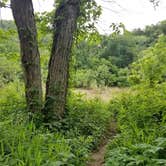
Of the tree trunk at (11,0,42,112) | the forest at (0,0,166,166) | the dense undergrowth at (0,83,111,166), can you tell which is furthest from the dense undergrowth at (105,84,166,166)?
the tree trunk at (11,0,42,112)

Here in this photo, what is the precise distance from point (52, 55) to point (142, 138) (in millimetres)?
2635

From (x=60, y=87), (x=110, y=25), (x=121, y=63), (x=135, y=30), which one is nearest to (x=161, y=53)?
(x=110, y=25)

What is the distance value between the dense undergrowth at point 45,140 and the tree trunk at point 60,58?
13.3 inches

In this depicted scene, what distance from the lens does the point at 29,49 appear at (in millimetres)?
5387

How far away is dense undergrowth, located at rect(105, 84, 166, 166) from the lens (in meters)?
3.19

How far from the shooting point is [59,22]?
231 inches

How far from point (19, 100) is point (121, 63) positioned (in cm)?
1496

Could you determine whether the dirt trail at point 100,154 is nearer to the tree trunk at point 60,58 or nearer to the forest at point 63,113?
the forest at point 63,113

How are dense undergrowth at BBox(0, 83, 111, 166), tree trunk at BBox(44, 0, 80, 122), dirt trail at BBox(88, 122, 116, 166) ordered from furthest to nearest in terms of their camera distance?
1. tree trunk at BBox(44, 0, 80, 122)
2. dirt trail at BBox(88, 122, 116, 166)
3. dense undergrowth at BBox(0, 83, 111, 166)

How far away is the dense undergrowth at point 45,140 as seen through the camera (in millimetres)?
3055

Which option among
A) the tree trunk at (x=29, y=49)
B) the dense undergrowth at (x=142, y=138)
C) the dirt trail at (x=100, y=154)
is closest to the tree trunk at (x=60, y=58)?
the tree trunk at (x=29, y=49)

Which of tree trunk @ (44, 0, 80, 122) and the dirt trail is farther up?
tree trunk @ (44, 0, 80, 122)

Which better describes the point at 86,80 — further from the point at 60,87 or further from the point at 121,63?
the point at 60,87

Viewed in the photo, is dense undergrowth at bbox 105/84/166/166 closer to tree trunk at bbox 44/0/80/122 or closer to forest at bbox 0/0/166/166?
forest at bbox 0/0/166/166
